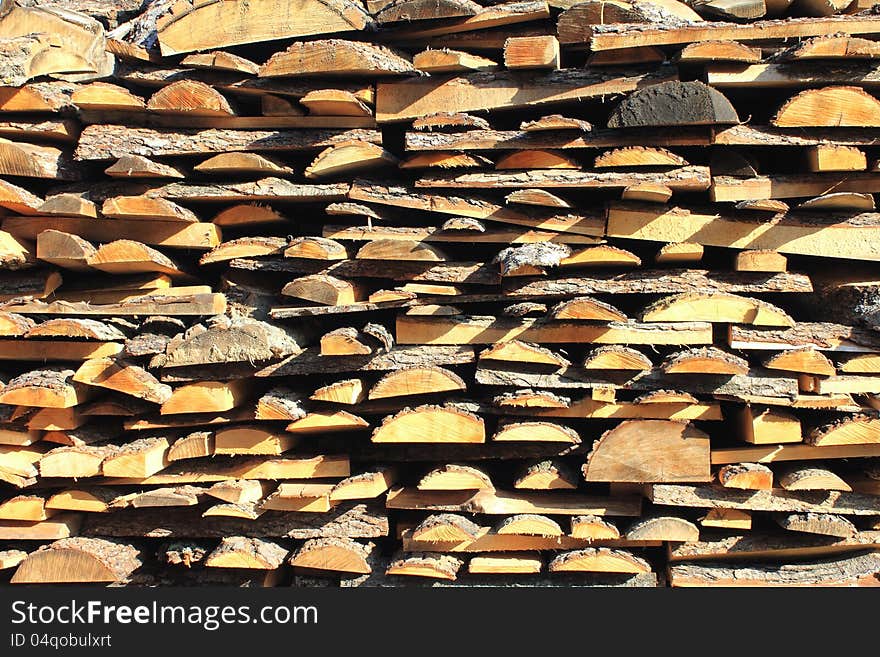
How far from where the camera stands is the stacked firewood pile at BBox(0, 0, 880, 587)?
3000 millimetres

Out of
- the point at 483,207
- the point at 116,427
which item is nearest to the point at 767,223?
the point at 483,207

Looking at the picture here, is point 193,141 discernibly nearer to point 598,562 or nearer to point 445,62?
point 445,62

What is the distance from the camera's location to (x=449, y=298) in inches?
123

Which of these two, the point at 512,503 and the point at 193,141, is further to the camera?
the point at 193,141

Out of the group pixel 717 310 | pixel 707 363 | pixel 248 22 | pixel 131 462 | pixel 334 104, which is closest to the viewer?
pixel 707 363

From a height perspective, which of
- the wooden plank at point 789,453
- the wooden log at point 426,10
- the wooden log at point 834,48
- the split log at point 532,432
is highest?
the wooden log at point 426,10

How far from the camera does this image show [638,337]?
2994 mm

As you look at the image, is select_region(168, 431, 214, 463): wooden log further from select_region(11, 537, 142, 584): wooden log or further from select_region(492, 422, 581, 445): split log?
select_region(492, 422, 581, 445): split log

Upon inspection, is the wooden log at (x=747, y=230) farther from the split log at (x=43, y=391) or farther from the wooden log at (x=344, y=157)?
the split log at (x=43, y=391)

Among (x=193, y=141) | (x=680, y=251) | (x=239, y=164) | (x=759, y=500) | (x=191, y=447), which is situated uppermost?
(x=193, y=141)

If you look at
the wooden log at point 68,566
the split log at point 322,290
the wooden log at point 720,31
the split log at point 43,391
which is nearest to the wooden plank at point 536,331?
the split log at point 322,290

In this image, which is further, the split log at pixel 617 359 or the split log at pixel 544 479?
the split log at pixel 544 479

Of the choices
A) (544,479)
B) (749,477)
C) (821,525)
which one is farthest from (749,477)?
(544,479)

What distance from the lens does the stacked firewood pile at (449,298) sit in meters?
3.00
